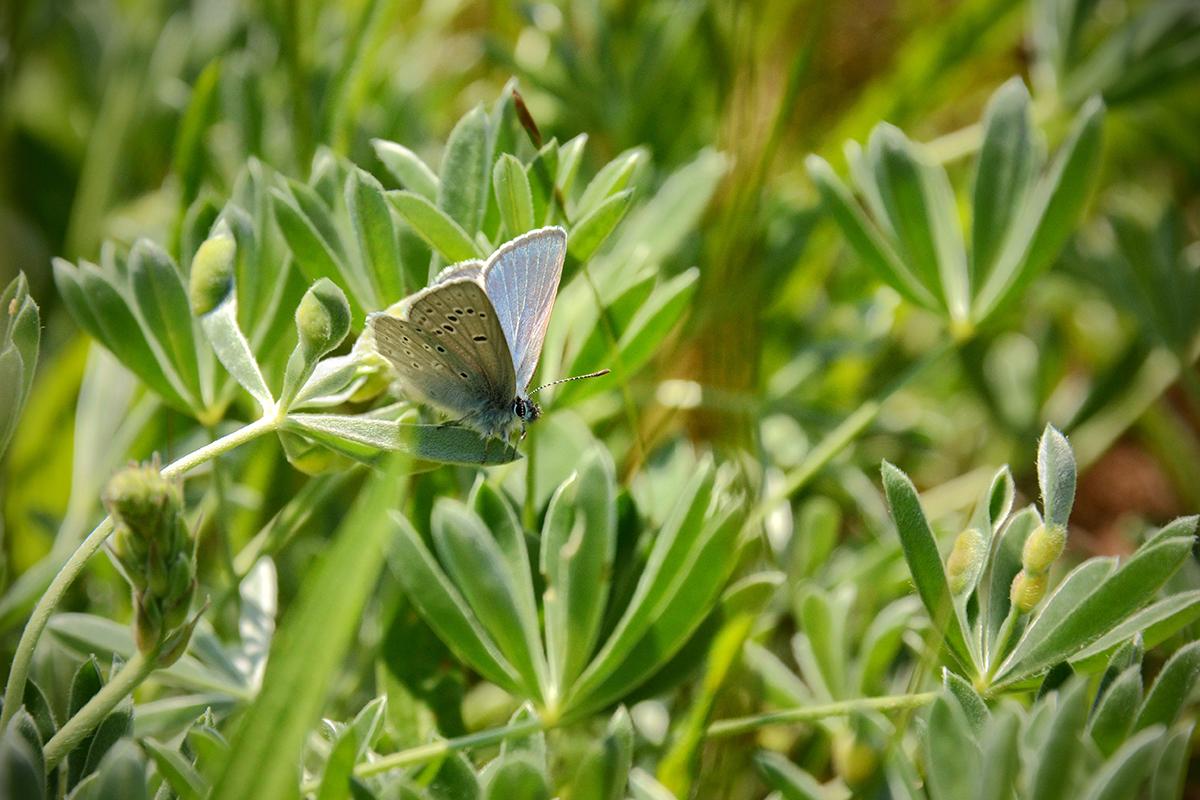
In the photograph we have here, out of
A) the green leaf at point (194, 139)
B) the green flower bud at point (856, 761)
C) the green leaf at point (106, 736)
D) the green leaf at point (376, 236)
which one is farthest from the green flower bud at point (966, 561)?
the green leaf at point (194, 139)

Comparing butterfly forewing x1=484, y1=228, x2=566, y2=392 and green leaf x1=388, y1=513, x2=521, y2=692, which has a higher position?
butterfly forewing x1=484, y1=228, x2=566, y2=392

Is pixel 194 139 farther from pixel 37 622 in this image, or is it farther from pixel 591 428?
pixel 37 622

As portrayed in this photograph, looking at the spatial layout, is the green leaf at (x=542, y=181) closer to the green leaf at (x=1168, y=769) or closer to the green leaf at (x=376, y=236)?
the green leaf at (x=376, y=236)

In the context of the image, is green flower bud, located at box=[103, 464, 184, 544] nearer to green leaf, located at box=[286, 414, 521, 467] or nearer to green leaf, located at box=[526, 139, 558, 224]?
green leaf, located at box=[286, 414, 521, 467]

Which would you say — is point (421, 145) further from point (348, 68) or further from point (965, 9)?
point (965, 9)

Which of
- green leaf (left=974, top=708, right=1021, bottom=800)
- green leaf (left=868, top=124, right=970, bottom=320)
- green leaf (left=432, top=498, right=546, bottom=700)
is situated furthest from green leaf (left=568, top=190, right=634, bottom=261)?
green leaf (left=974, top=708, right=1021, bottom=800)

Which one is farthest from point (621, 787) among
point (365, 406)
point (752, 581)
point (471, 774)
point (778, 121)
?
point (778, 121)

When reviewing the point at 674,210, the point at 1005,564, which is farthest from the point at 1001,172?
the point at 1005,564
